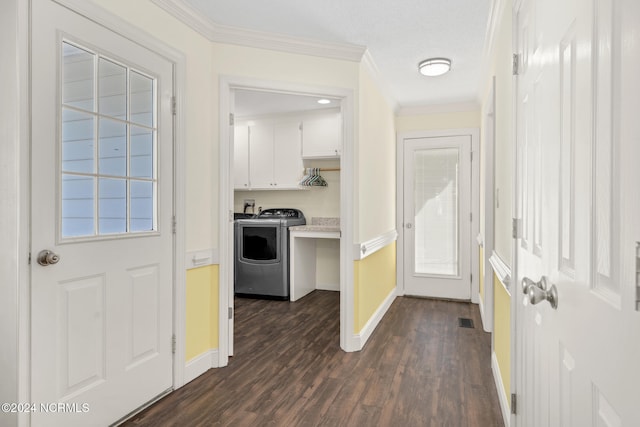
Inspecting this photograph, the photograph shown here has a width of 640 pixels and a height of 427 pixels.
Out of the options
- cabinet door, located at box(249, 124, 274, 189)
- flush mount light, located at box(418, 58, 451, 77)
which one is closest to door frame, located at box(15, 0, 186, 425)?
flush mount light, located at box(418, 58, 451, 77)

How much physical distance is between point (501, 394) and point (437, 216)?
272 centimetres

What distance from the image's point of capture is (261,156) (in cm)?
516

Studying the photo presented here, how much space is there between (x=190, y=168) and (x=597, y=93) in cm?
225

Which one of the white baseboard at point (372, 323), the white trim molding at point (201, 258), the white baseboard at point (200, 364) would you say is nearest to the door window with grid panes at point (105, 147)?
the white trim molding at point (201, 258)

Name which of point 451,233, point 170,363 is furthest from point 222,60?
point 451,233

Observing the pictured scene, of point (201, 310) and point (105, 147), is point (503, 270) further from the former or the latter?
point (105, 147)

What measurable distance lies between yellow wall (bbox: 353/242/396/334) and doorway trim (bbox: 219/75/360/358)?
84mm

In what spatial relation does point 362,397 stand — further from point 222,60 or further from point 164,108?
point 222,60

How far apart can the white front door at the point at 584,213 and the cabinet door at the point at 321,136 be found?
135 inches

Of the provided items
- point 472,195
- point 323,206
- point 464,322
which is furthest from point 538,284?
point 323,206

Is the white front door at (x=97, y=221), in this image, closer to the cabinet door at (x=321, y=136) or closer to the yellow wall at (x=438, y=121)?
the cabinet door at (x=321, y=136)

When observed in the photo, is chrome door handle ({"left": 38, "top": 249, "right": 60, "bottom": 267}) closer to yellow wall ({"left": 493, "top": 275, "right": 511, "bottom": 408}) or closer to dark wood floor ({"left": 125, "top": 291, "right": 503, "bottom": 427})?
dark wood floor ({"left": 125, "top": 291, "right": 503, "bottom": 427})

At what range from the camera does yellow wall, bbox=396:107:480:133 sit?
14.9 ft

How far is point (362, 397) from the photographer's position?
7.52 feet
